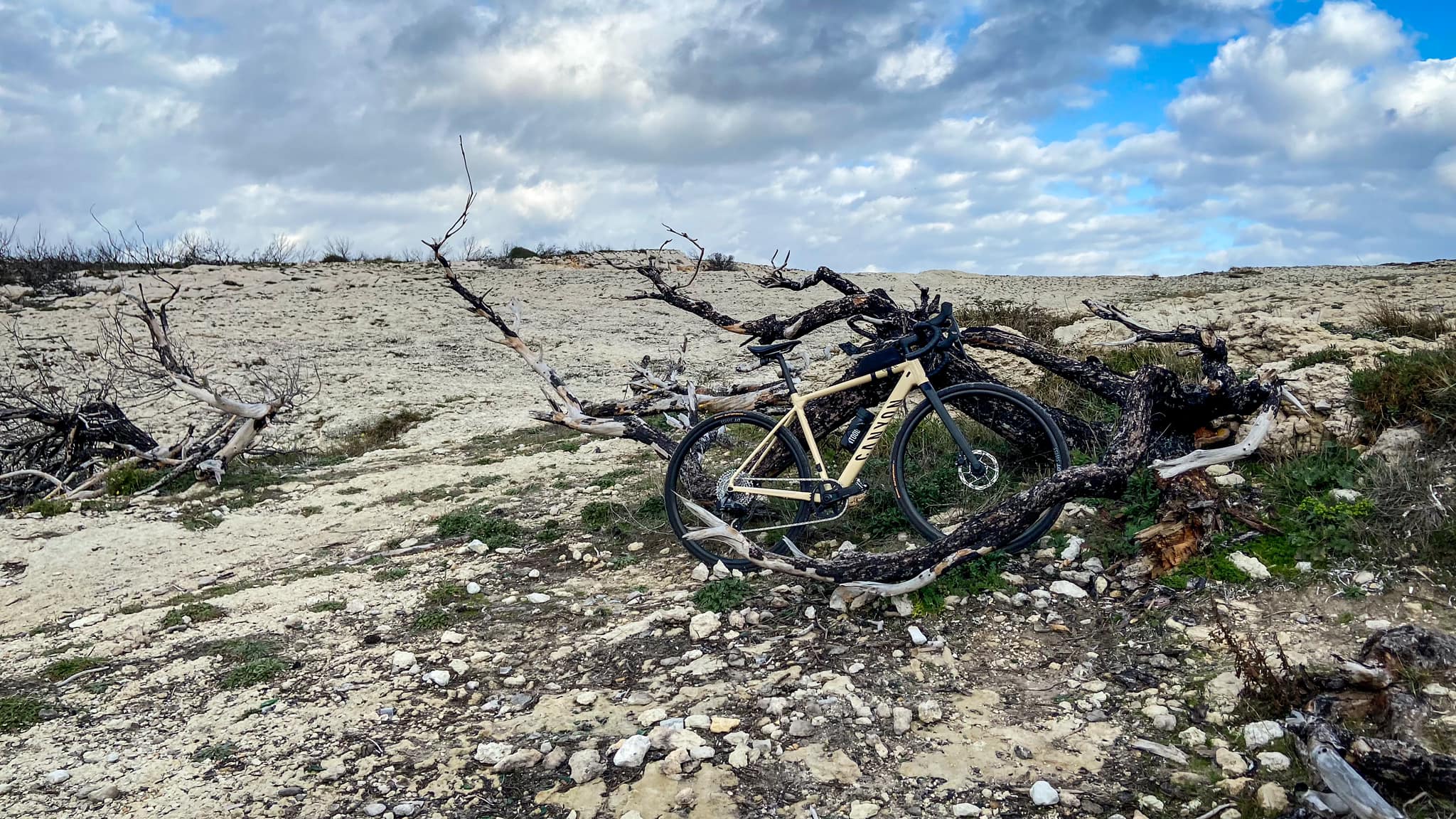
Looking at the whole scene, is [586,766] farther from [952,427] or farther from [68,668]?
[68,668]

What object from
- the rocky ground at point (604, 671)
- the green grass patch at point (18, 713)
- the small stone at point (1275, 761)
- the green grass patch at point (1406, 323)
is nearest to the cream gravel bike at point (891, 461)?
the rocky ground at point (604, 671)

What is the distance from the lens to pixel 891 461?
219 inches

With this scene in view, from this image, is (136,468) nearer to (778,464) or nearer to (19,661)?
(19,661)

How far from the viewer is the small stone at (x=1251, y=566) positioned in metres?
4.41

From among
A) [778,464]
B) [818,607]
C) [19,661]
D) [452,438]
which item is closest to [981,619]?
[818,607]

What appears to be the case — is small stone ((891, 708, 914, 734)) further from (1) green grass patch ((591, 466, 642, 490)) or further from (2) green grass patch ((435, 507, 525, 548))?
(1) green grass patch ((591, 466, 642, 490))

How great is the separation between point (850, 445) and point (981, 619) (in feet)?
4.84

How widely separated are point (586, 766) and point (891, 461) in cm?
283

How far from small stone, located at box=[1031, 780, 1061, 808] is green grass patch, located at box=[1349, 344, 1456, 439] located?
382cm

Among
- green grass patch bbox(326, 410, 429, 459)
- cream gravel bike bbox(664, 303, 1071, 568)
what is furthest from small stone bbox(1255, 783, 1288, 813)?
green grass patch bbox(326, 410, 429, 459)

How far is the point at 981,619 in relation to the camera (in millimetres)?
4488

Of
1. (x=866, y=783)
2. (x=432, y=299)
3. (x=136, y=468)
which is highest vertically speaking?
(x=432, y=299)

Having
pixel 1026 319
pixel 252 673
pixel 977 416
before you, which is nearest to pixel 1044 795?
pixel 977 416

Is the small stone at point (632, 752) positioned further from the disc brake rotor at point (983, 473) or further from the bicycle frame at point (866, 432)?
the disc brake rotor at point (983, 473)
